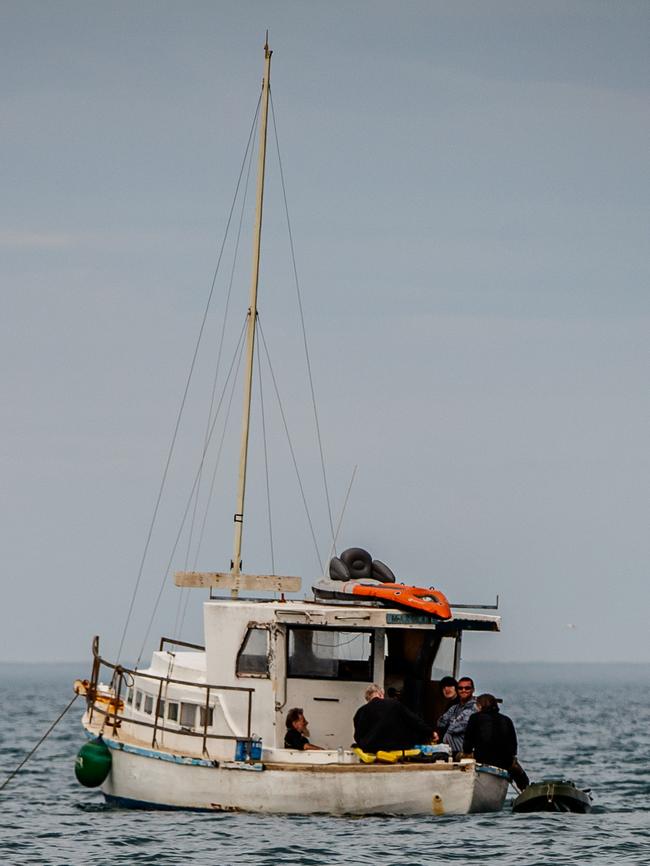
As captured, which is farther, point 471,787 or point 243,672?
point 243,672

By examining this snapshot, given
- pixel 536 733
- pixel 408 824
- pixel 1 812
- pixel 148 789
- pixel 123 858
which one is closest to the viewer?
pixel 123 858

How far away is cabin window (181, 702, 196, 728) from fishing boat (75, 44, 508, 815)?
2 centimetres

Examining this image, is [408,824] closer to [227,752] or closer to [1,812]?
[227,752]

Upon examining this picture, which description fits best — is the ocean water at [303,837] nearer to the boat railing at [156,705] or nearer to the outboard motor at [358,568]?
the boat railing at [156,705]

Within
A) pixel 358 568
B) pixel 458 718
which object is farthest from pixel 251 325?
pixel 458 718

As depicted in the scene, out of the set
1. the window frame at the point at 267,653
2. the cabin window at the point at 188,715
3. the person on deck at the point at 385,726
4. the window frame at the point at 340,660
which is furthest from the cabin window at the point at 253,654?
the person on deck at the point at 385,726

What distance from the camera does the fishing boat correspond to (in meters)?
24.9

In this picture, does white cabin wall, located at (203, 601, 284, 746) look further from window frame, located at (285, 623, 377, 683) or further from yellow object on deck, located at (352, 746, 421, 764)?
yellow object on deck, located at (352, 746, 421, 764)

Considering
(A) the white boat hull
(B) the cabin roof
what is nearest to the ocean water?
(A) the white boat hull

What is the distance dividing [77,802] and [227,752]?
580 centimetres

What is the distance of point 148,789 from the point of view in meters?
26.3

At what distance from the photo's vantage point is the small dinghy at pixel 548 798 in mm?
26078

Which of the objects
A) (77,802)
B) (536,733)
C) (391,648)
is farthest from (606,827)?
(536,733)

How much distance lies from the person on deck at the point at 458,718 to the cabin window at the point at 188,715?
12.6ft
